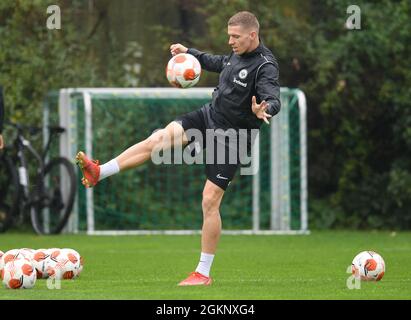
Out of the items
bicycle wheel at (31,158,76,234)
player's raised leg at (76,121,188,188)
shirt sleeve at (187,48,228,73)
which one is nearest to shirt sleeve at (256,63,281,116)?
shirt sleeve at (187,48,228,73)

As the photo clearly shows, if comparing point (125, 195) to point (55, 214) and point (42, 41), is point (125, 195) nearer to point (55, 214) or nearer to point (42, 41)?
point (55, 214)

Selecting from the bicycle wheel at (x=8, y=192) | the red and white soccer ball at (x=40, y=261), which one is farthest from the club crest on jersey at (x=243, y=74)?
the bicycle wheel at (x=8, y=192)

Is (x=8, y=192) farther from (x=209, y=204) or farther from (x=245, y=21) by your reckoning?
(x=245, y=21)

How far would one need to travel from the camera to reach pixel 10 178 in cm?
1698

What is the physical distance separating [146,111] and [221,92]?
7783 mm

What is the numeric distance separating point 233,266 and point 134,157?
8.26 ft

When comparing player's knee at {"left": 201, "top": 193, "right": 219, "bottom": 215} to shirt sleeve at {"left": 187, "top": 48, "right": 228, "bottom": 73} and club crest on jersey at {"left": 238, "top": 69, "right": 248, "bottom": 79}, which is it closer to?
club crest on jersey at {"left": 238, "top": 69, "right": 248, "bottom": 79}

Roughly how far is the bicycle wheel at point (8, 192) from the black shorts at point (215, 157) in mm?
6994

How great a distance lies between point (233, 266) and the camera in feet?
39.0

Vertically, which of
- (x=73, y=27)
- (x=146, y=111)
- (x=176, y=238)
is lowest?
(x=176, y=238)
